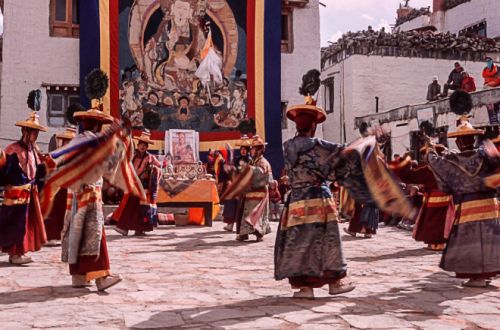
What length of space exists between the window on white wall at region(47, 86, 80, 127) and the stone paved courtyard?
390 inches

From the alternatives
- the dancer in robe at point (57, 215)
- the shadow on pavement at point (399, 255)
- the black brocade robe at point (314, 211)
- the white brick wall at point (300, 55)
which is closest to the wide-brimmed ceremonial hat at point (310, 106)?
the black brocade robe at point (314, 211)

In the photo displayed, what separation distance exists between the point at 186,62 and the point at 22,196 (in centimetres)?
1190

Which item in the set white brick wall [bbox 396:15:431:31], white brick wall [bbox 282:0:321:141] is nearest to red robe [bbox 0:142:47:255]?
white brick wall [bbox 282:0:321:141]

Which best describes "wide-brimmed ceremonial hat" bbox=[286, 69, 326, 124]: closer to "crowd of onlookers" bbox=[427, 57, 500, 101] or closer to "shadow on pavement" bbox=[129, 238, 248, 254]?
"shadow on pavement" bbox=[129, 238, 248, 254]

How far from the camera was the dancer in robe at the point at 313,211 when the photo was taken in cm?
539

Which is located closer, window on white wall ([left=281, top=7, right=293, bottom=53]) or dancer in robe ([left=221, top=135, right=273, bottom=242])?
dancer in robe ([left=221, top=135, right=273, bottom=242])

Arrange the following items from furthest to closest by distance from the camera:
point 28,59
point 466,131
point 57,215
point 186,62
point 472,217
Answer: point 186,62 < point 28,59 < point 57,215 < point 466,131 < point 472,217

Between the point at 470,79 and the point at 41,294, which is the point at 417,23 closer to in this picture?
the point at 470,79

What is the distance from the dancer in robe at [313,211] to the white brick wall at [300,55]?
1432cm

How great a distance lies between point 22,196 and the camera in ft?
24.3

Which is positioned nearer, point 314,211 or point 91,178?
point 91,178

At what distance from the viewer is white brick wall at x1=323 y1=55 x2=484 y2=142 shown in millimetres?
23953

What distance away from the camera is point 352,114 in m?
24.0

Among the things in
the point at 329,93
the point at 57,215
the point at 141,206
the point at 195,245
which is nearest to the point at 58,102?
the point at 141,206
